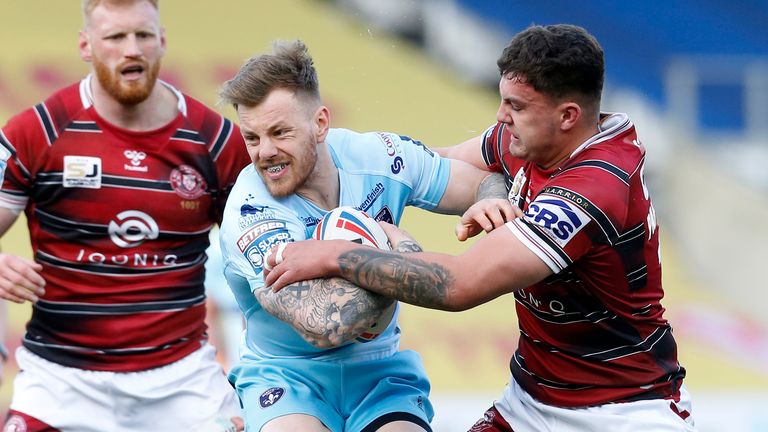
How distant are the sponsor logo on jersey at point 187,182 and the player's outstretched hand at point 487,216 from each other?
1.58 metres

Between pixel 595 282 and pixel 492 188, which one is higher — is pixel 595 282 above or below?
below

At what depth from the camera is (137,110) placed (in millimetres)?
5898

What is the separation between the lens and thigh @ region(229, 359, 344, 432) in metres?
4.92

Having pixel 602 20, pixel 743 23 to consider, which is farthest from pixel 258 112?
pixel 743 23

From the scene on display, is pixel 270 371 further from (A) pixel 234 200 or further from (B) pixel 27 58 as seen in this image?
(B) pixel 27 58

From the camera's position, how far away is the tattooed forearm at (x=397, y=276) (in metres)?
4.60

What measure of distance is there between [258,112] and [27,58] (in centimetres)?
1001

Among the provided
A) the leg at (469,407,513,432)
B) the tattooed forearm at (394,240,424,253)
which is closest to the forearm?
the tattooed forearm at (394,240,424,253)

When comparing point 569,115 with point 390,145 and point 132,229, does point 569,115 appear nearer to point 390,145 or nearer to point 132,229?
point 390,145

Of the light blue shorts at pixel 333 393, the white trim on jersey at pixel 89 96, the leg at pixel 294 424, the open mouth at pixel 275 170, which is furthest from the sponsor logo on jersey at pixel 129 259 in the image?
the leg at pixel 294 424

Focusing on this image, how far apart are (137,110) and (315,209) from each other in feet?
4.29

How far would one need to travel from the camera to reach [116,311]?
591 centimetres

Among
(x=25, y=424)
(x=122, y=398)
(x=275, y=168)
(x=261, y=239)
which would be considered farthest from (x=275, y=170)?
(x=25, y=424)

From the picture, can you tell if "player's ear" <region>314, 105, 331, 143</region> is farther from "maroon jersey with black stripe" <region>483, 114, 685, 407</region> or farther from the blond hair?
the blond hair
